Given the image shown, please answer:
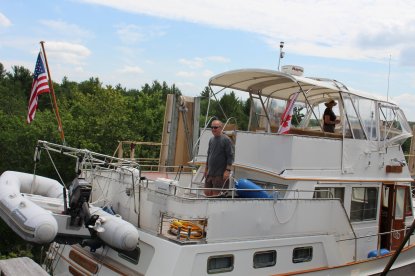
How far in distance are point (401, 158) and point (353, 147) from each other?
1710mm

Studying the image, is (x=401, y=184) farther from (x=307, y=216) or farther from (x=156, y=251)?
(x=156, y=251)

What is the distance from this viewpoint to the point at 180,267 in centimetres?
600

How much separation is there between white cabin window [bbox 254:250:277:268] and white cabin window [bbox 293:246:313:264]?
18.1 inches

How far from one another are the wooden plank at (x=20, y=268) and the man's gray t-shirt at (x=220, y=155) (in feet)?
10.6

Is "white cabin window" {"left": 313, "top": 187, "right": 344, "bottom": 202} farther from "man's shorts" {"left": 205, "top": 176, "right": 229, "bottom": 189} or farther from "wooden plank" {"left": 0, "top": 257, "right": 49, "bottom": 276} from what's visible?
"wooden plank" {"left": 0, "top": 257, "right": 49, "bottom": 276}

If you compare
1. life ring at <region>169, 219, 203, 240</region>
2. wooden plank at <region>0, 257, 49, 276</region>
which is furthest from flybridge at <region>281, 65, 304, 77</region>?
wooden plank at <region>0, 257, 49, 276</region>

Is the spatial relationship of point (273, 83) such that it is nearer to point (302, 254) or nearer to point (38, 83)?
point (302, 254)

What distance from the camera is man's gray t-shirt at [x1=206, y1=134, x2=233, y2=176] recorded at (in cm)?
753

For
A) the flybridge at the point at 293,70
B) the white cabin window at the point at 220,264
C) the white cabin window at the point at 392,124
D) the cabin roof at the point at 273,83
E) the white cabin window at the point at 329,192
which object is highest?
the flybridge at the point at 293,70

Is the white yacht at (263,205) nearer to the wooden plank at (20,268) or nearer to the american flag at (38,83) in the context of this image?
the wooden plank at (20,268)

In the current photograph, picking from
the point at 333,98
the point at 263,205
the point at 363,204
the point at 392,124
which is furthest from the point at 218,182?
the point at 392,124

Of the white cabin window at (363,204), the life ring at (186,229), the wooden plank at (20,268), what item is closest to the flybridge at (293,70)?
the white cabin window at (363,204)

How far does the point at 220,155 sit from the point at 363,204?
321cm

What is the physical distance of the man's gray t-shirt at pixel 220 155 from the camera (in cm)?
753
